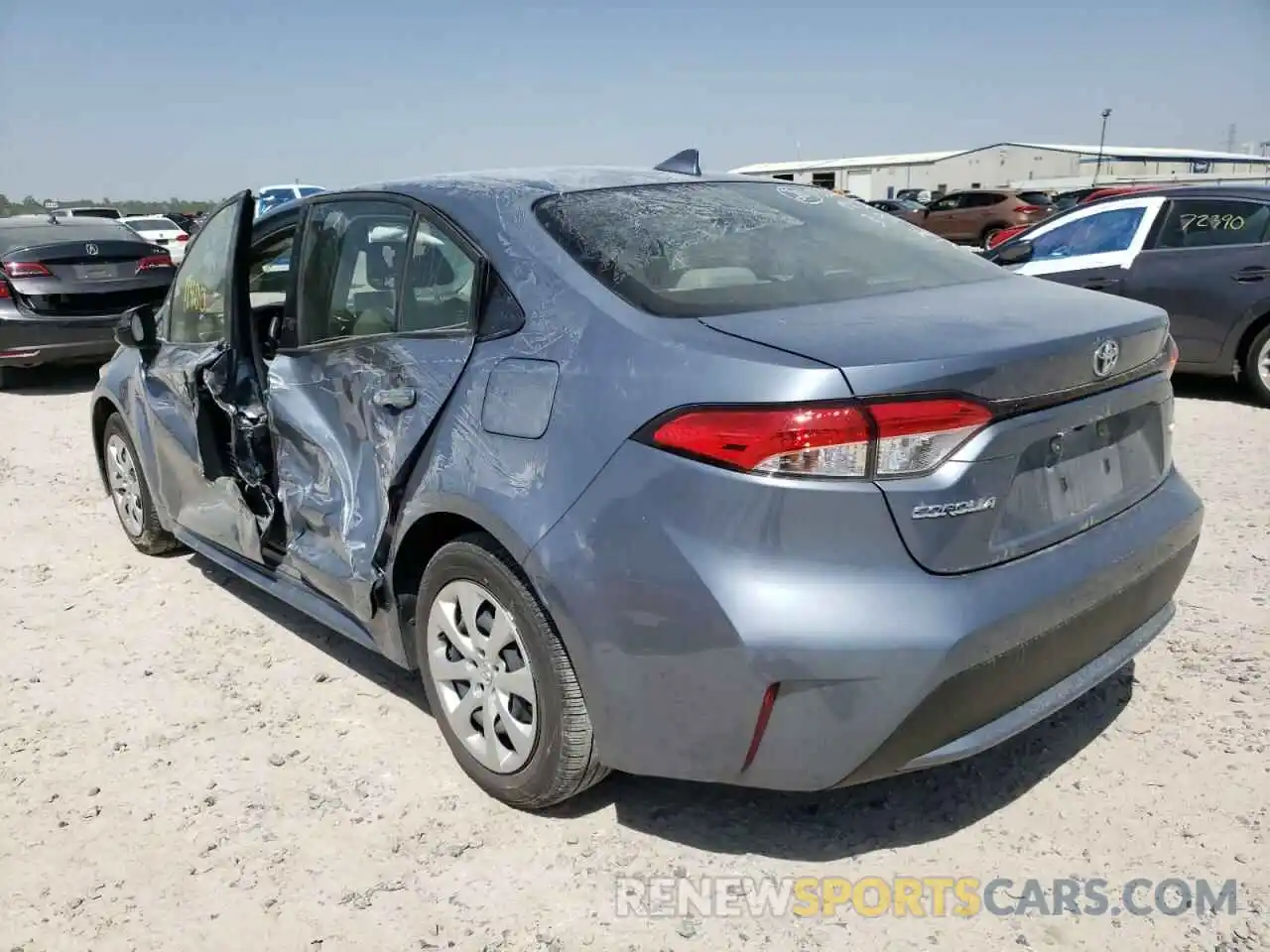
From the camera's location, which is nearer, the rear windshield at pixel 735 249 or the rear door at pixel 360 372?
the rear windshield at pixel 735 249

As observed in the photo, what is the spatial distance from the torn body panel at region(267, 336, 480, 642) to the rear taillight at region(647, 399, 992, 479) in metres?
0.82

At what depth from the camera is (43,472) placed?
6.60m

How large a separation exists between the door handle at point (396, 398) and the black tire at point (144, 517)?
2.21 m

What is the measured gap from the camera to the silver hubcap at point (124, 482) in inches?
187

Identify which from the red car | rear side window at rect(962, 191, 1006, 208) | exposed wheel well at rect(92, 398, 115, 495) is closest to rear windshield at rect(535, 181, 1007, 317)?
exposed wheel well at rect(92, 398, 115, 495)

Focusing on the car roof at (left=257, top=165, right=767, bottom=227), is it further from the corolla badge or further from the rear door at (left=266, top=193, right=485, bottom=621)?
the corolla badge

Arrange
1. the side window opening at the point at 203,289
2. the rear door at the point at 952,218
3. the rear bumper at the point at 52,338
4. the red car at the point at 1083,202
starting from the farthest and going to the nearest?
the rear door at the point at 952,218
the rear bumper at the point at 52,338
the red car at the point at 1083,202
the side window opening at the point at 203,289

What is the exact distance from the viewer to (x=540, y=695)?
2.42 metres

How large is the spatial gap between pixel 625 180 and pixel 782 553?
60.0 inches

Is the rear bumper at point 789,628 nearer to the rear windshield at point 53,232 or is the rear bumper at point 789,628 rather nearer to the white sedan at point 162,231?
the rear windshield at point 53,232

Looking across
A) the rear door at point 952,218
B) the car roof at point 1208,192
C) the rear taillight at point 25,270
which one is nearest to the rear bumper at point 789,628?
the car roof at point 1208,192

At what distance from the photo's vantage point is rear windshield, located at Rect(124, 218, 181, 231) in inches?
1107

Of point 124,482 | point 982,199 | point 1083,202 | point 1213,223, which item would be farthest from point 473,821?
point 982,199

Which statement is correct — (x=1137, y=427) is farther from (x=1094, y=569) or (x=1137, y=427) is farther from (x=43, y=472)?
(x=43, y=472)
